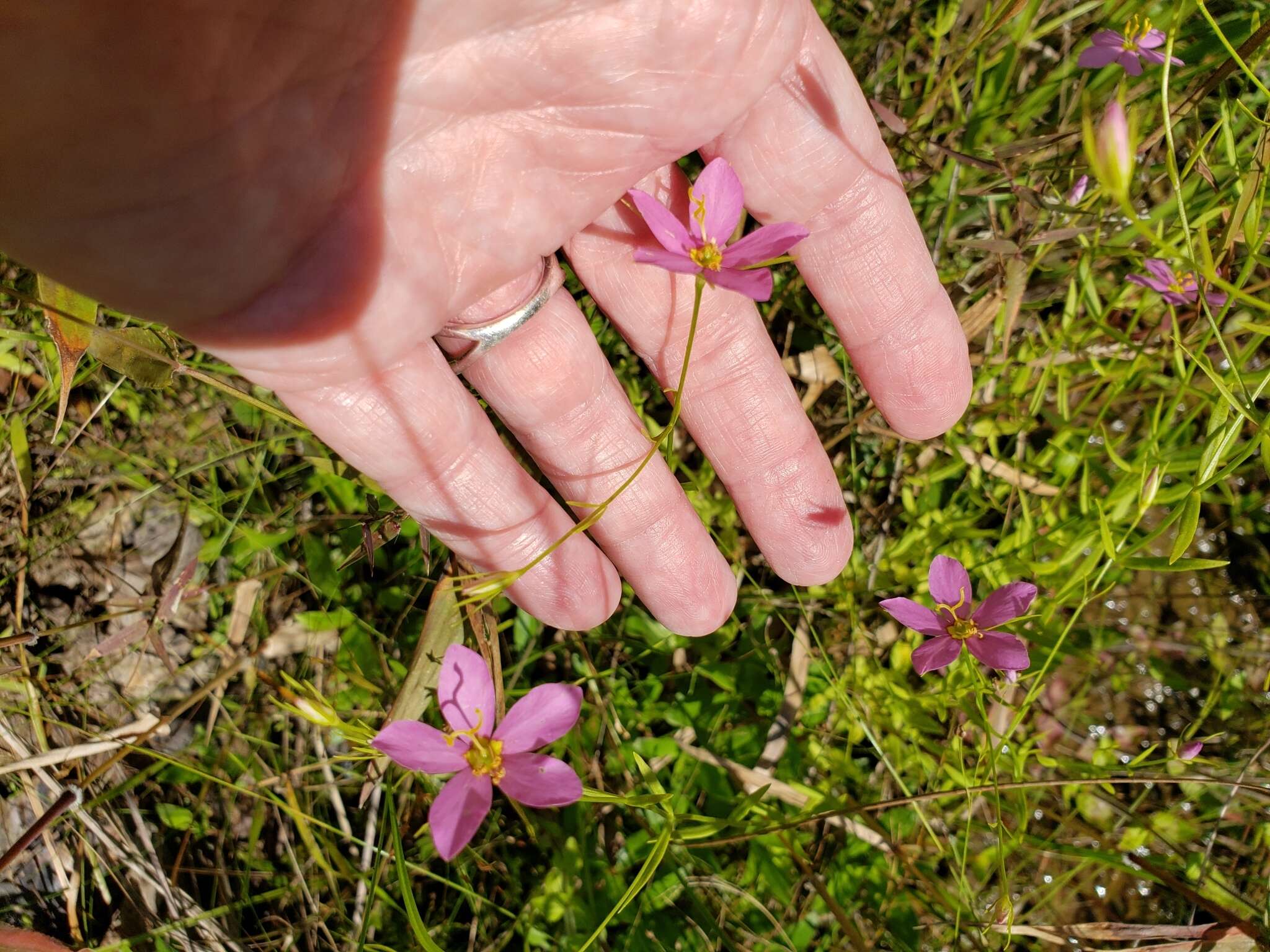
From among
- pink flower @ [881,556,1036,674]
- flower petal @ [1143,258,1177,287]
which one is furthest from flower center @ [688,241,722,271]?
flower petal @ [1143,258,1177,287]

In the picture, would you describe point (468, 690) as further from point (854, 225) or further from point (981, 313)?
point (981, 313)

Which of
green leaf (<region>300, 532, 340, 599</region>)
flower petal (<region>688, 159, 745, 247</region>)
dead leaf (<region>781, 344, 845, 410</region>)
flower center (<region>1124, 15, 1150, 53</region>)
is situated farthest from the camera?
dead leaf (<region>781, 344, 845, 410</region>)

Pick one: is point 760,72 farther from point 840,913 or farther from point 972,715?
point 840,913

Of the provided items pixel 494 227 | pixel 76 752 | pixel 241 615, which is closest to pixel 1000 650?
pixel 494 227

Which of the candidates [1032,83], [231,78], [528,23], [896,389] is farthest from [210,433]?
[1032,83]

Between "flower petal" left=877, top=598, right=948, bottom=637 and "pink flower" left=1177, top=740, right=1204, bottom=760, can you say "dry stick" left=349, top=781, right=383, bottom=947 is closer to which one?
"flower petal" left=877, top=598, right=948, bottom=637

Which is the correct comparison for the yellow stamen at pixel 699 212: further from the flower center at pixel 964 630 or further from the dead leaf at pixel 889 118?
the flower center at pixel 964 630
